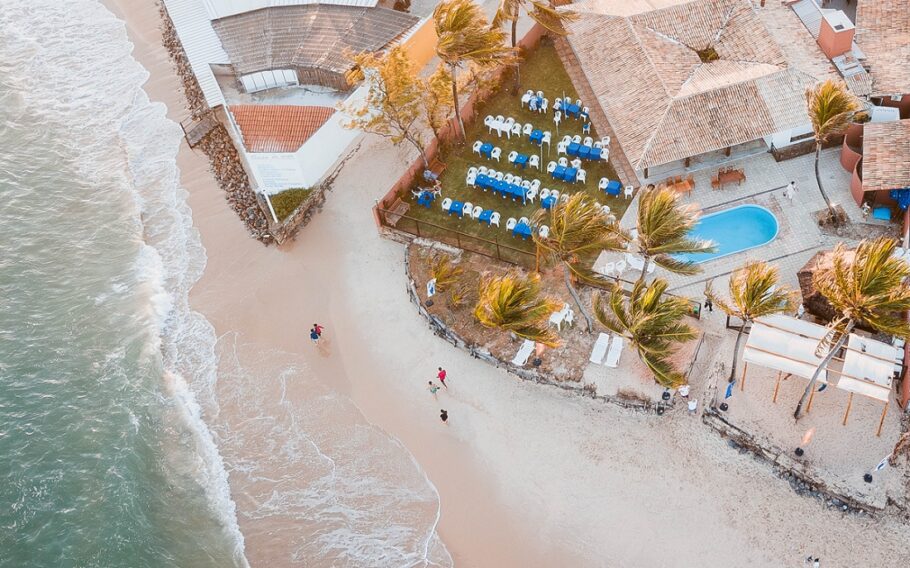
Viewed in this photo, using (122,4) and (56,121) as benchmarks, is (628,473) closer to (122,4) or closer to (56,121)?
(56,121)

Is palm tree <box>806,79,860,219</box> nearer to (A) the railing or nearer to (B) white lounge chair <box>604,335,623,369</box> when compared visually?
(B) white lounge chair <box>604,335,623,369</box>

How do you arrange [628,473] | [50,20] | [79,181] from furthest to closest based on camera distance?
1. [50,20]
2. [79,181]
3. [628,473]

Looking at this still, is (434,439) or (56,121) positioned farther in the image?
(56,121)

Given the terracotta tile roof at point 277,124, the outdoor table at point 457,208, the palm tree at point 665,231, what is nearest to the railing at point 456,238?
the outdoor table at point 457,208

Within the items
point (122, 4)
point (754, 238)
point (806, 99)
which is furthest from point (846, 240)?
point (122, 4)

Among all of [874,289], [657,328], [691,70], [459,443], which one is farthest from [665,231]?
[691,70]

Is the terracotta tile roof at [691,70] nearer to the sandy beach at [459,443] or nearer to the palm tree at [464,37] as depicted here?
the palm tree at [464,37]

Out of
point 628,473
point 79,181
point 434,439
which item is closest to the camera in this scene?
point 628,473
